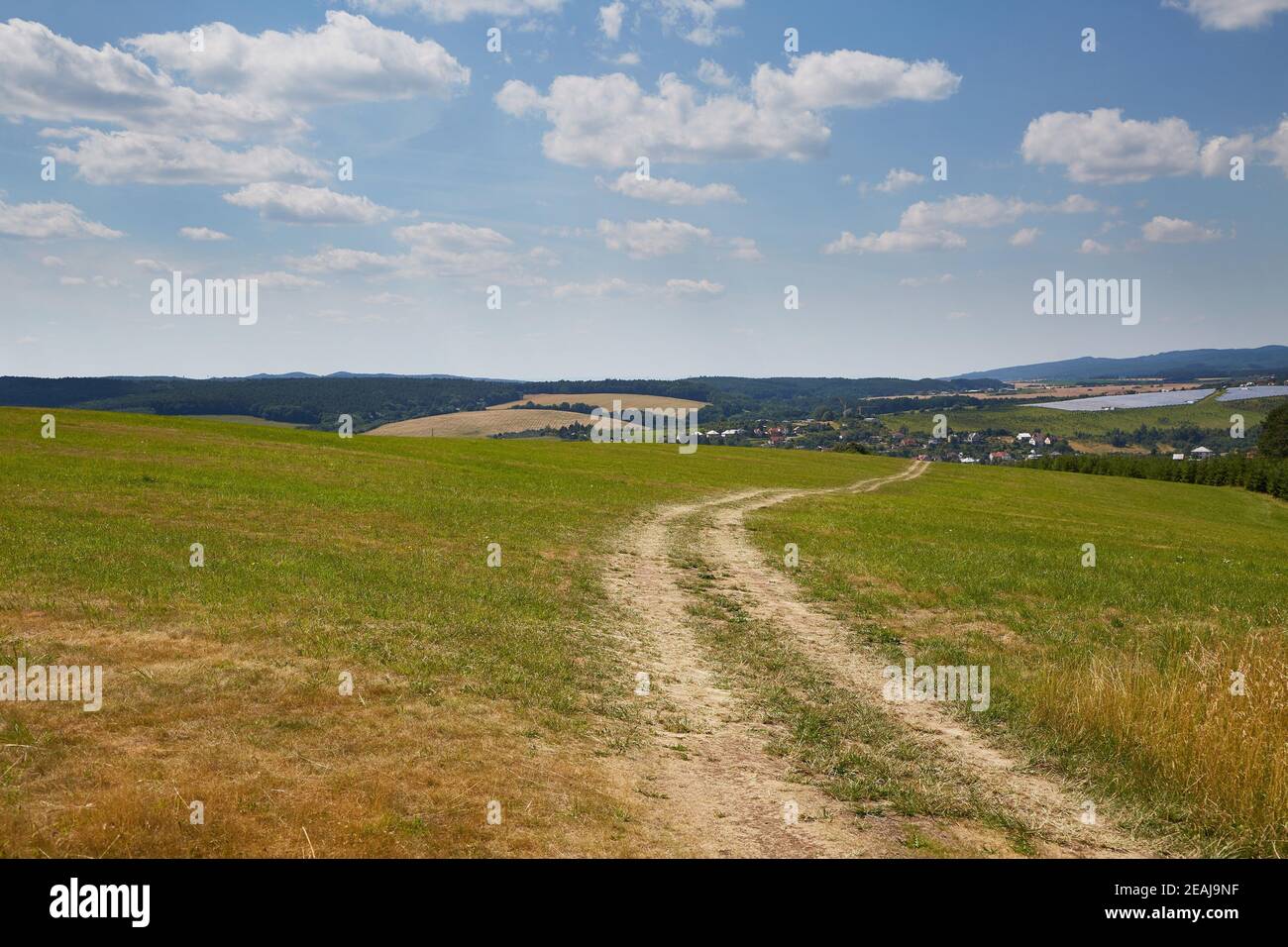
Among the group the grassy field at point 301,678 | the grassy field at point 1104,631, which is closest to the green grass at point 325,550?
the grassy field at point 301,678

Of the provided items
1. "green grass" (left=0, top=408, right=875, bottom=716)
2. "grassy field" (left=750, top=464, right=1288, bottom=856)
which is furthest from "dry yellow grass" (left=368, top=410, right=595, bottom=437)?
"grassy field" (left=750, top=464, right=1288, bottom=856)

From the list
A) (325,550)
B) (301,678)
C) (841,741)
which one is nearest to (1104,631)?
(841,741)

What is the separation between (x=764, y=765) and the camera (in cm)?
1125

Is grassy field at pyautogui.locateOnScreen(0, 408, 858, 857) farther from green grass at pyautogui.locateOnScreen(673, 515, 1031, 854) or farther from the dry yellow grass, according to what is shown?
the dry yellow grass

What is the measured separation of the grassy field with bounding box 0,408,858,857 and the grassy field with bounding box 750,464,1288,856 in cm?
693

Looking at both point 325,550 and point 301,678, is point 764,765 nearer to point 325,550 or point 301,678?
point 301,678

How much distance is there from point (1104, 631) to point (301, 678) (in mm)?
18761

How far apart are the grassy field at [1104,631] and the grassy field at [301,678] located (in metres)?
6.93

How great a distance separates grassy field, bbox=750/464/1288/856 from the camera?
1112 cm

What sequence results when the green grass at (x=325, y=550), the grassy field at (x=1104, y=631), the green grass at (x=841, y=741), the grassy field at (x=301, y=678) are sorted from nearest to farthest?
the grassy field at (x=301, y=678) < the green grass at (x=841, y=741) < the grassy field at (x=1104, y=631) < the green grass at (x=325, y=550)

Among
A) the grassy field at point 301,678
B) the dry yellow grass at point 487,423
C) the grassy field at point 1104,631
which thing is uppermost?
the dry yellow grass at point 487,423

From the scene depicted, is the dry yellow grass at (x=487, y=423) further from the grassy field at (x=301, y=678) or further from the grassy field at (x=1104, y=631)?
the grassy field at (x=301, y=678)

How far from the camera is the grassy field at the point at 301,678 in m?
8.28
